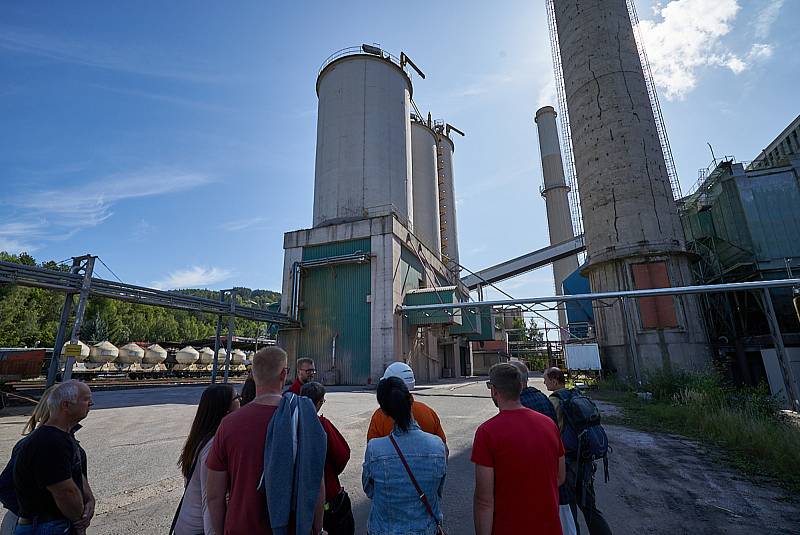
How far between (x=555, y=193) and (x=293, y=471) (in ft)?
160

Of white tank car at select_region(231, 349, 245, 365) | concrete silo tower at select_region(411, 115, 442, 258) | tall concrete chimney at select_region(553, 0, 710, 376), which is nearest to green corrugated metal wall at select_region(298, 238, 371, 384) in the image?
tall concrete chimney at select_region(553, 0, 710, 376)

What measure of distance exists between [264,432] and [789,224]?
26.1 meters

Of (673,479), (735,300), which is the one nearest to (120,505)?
(673,479)

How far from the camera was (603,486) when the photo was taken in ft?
16.4

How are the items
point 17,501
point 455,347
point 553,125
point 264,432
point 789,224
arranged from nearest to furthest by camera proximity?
point 264,432, point 17,501, point 789,224, point 455,347, point 553,125

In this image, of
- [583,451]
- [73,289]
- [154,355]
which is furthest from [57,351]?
[154,355]

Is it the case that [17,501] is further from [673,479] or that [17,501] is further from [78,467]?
[673,479]

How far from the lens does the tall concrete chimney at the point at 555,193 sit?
43.4 meters

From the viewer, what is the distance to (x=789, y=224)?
59.9ft

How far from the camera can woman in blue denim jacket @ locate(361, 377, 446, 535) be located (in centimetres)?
212

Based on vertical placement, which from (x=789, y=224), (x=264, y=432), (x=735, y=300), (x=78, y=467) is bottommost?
(x=78, y=467)

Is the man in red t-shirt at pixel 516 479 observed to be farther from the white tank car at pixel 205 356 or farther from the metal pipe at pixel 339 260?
the white tank car at pixel 205 356

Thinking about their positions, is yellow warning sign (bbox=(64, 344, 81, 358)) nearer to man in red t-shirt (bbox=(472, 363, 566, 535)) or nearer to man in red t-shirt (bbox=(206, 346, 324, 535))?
man in red t-shirt (bbox=(206, 346, 324, 535))

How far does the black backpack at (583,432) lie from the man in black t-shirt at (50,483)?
3737mm
